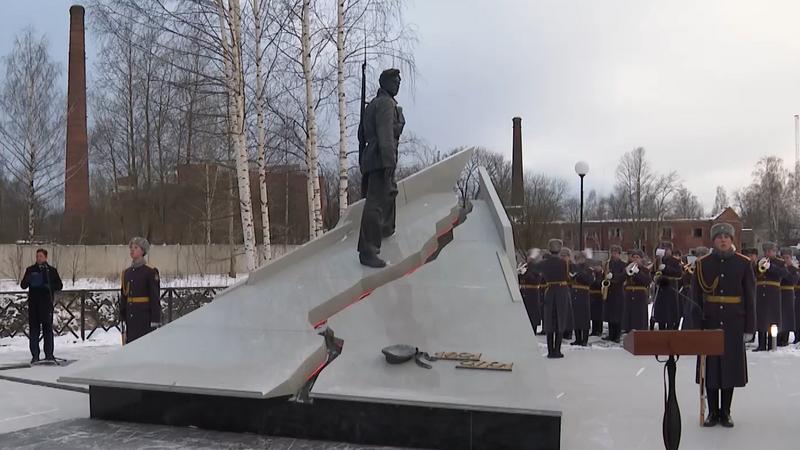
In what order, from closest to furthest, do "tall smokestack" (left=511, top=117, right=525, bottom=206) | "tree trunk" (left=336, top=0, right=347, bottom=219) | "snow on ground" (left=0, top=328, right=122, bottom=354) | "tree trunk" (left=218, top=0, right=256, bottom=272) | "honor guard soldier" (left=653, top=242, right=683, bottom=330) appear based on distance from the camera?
"snow on ground" (left=0, top=328, right=122, bottom=354)
"honor guard soldier" (left=653, top=242, right=683, bottom=330)
"tree trunk" (left=218, top=0, right=256, bottom=272)
"tree trunk" (left=336, top=0, right=347, bottom=219)
"tall smokestack" (left=511, top=117, right=525, bottom=206)

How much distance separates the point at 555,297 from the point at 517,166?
32.3 meters

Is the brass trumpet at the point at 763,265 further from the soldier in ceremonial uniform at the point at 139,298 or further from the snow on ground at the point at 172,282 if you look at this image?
the snow on ground at the point at 172,282

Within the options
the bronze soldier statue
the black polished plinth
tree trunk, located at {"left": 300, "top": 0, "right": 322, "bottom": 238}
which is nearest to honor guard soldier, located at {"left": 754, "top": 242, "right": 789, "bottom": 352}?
the bronze soldier statue

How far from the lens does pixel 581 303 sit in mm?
10898

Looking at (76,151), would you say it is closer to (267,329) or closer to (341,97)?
(341,97)

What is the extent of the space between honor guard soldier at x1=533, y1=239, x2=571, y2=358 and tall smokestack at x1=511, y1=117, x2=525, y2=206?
2739cm

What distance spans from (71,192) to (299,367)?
31045 millimetres

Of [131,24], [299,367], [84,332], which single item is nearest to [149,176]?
[131,24]

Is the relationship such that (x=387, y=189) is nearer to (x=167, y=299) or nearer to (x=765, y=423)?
(x=765, y=423)

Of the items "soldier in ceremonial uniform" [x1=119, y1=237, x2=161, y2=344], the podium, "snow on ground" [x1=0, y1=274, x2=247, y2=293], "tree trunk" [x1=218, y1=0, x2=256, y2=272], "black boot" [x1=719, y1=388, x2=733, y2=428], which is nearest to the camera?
the podium

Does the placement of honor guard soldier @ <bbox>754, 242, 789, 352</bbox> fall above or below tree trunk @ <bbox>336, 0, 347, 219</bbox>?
below

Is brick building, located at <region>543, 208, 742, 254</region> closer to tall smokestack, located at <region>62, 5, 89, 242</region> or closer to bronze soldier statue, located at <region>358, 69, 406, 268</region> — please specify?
tall smokestack, located at <region>62, 5, 89, 242</region>

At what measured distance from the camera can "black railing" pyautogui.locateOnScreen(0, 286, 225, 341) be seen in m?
11.9

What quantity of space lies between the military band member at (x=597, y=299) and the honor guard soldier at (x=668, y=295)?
1.05m
